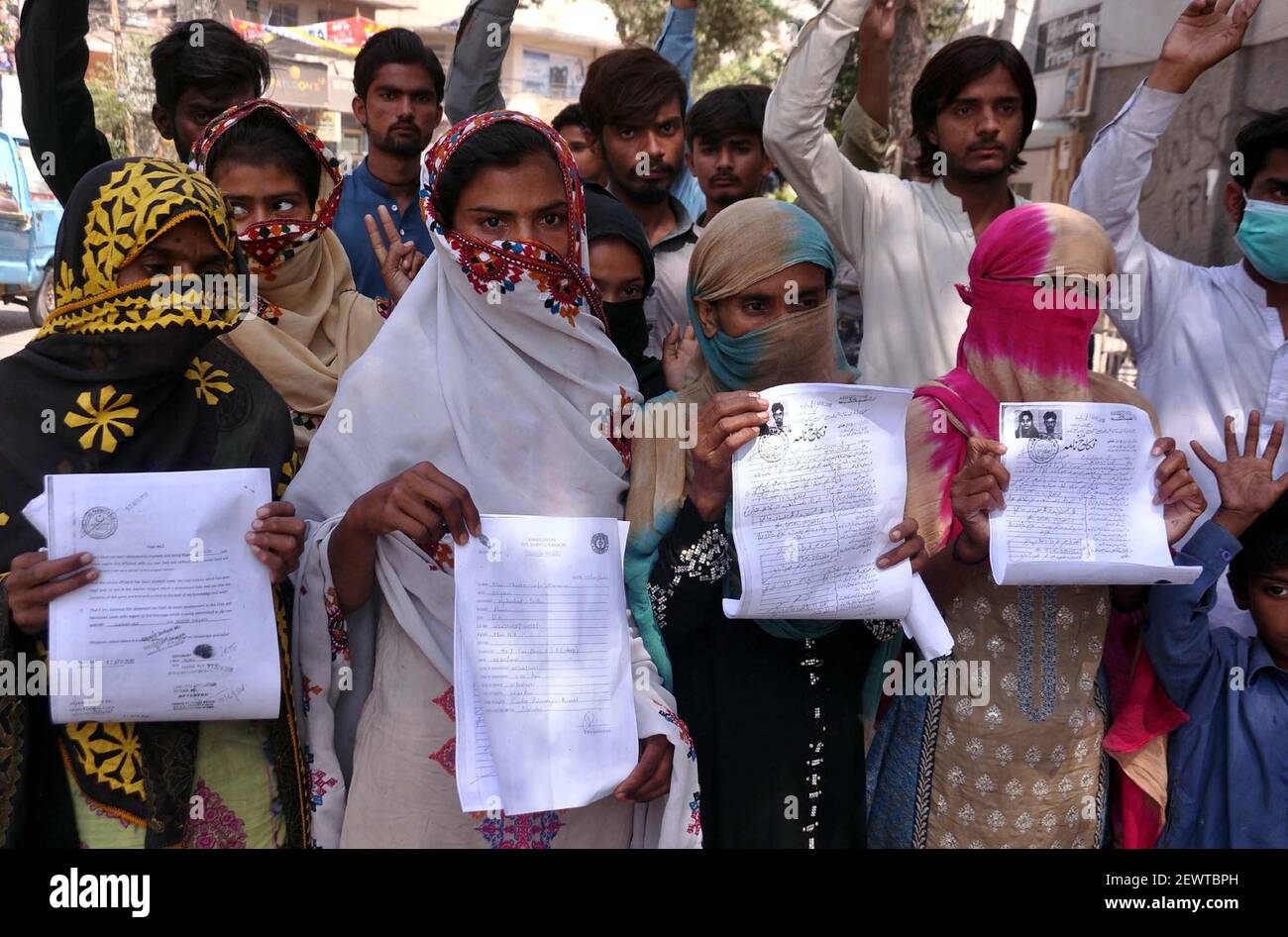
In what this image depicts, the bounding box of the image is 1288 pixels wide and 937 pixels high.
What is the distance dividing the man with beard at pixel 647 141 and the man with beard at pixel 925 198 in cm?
71

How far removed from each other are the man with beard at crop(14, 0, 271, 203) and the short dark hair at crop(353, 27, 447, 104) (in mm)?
431

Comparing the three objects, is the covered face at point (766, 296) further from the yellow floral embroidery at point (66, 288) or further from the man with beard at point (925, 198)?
the yellow floral embroidery at point (66, 288)

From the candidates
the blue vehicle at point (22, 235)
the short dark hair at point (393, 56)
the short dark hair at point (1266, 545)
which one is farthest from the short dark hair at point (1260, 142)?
the blue vehicle at point (22, 235)

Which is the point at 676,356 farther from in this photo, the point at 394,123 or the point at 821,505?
the point at 394,123

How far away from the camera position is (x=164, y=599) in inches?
74.7

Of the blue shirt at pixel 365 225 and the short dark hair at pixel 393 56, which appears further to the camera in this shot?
the short dark hair at pixel 393 56

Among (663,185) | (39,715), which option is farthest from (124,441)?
(663,185)

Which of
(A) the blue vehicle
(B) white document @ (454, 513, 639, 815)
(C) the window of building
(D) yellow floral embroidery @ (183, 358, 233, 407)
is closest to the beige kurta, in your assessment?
(B) white document @ (454, 513, 639, 815)

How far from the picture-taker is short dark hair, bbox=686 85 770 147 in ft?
13.1

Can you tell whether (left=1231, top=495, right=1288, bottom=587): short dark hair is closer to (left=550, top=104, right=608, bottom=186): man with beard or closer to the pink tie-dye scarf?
the pink tie-dye scarf

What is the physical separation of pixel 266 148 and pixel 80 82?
1.20 m

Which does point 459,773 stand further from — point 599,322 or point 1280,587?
point 1280,587

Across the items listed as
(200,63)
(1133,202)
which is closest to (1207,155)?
(1133,202)

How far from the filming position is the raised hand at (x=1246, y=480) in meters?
2.36
